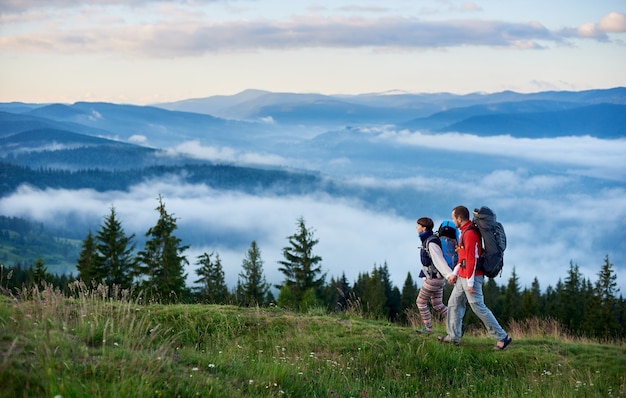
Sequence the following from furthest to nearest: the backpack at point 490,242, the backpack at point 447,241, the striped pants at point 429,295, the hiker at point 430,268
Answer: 1. the striped pants at point 429,295
2. the backpack at point 447,241
3. the hiker at point 430,268
4. the backpack at point 490,242

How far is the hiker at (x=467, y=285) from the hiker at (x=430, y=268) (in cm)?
33

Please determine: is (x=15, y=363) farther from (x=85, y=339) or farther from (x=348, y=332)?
(x=348, y=332)

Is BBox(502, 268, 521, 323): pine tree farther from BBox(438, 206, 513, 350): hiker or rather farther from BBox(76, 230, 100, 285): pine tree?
BBox(438, 206, 513, 350): hiker

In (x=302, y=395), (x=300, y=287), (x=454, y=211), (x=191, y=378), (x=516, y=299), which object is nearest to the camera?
(x=191, y=378)

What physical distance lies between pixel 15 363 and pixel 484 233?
662 cm

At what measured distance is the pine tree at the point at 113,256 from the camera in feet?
120

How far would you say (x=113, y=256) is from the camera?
37.2 meters

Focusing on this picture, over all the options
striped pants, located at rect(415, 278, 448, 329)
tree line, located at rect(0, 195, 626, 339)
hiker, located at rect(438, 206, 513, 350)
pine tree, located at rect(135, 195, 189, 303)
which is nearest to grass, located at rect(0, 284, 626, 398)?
hiker, located at rect(438, 206, 513, 350)

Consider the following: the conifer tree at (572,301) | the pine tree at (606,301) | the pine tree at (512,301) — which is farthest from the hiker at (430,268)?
the conifer tree at (572,301)

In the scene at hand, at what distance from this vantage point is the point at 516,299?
65.2 metres

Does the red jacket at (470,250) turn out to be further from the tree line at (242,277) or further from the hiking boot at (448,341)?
the tree line at (242,277)

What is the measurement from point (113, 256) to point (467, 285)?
32.4 metres

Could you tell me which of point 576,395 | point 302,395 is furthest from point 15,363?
point 576,395

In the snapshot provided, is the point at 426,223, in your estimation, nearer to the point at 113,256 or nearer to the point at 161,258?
the point at 161,258
